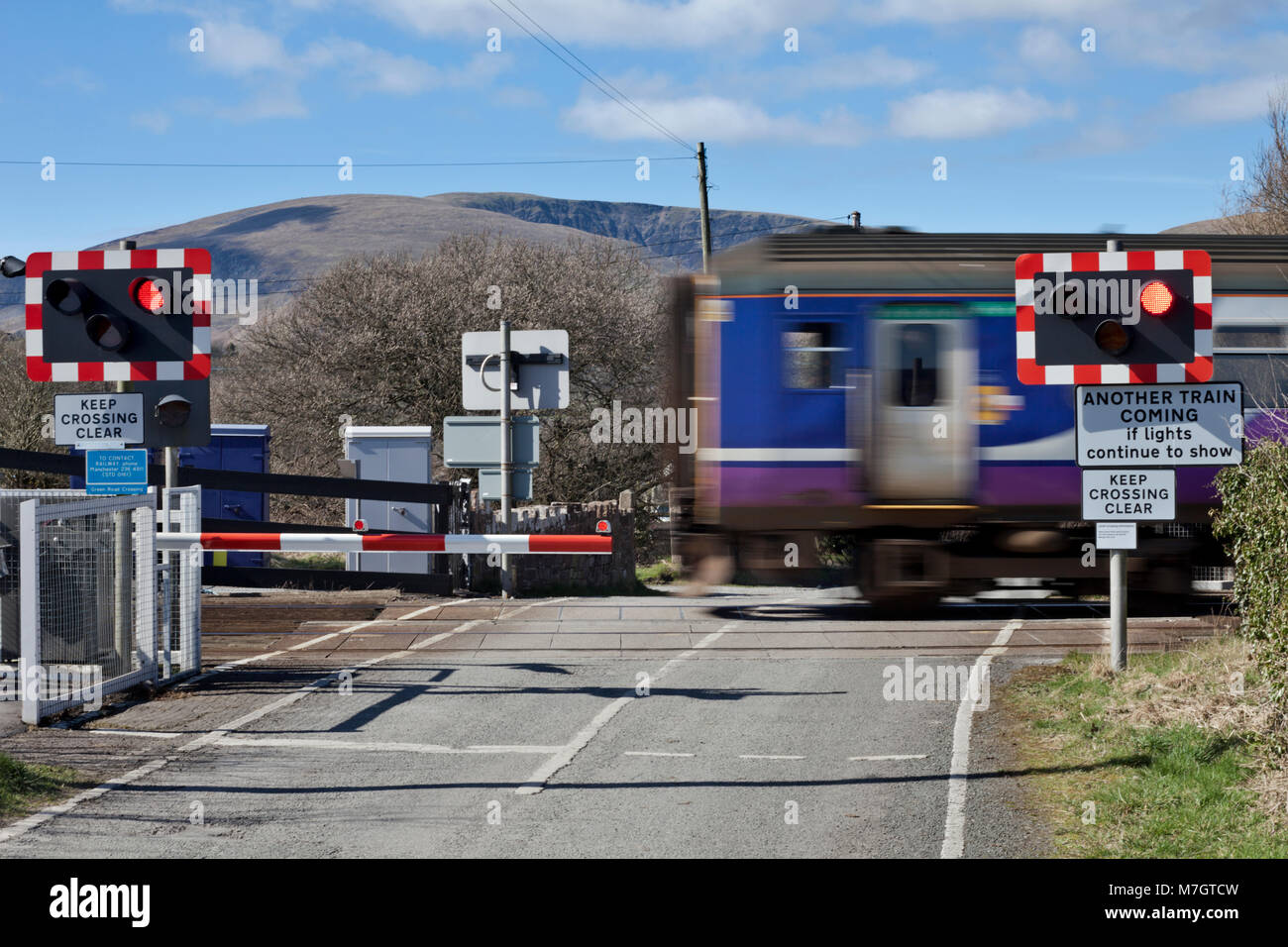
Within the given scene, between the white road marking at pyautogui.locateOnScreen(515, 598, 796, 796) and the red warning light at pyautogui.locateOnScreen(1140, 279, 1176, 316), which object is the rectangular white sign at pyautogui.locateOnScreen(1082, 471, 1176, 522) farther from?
the white road marking at pyautogui.locateOnScreen(515, 598, 796, 796)

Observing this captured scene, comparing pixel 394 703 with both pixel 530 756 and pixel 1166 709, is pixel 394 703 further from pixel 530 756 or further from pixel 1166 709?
pixel 1166 709

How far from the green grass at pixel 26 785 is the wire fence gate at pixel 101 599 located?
5.06ft

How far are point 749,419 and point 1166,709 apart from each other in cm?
536

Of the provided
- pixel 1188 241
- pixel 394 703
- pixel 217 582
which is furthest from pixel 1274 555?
pixel 217 582

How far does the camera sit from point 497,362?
16250mm

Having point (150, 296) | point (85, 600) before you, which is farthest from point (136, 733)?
point (150, 296)

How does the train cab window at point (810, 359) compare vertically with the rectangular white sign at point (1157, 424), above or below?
above

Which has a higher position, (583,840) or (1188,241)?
(1188,241)

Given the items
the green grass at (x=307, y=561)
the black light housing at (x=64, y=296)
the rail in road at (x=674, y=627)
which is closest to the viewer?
the black light housing at (x=64, y=296)

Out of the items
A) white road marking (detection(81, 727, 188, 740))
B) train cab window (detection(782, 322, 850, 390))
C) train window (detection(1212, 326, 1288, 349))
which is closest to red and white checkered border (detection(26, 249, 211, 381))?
white road marking (detection(81, 727, 188, 740))

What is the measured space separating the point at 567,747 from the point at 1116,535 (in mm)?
4196

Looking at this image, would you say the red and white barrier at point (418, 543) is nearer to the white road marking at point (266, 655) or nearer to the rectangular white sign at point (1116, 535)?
the white road marking at point (266, 655)

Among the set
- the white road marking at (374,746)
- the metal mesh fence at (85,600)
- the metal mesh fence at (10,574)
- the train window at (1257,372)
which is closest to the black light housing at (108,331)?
the metal mesh fence at (85,600)

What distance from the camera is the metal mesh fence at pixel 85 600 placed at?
9055 millimetres
